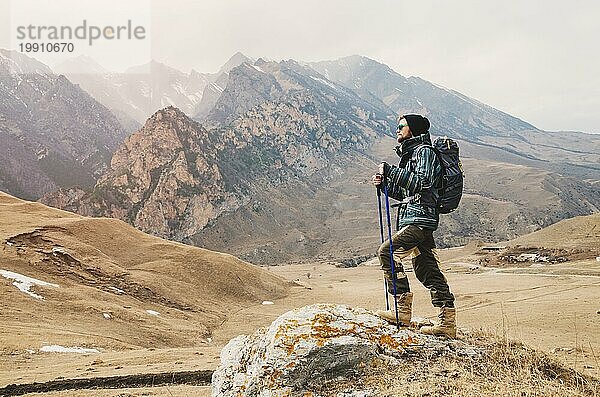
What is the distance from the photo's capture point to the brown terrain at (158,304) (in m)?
12.2

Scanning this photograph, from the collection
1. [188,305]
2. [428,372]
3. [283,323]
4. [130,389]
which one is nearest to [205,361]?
[130,389]

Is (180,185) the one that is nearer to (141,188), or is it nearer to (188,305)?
(141,188)

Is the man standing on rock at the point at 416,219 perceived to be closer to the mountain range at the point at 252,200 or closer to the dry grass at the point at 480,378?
the dry grass at the point at 480,378

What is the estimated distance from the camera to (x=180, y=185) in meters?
139

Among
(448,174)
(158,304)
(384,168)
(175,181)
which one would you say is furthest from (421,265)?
(175,181)

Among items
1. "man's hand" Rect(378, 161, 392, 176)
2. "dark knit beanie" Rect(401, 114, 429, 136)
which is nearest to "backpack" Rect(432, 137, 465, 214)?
"dark knit beanie" Rect(401, 114, 429, 136)

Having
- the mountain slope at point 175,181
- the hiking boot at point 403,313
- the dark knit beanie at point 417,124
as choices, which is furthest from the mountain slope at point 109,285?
the mountain slope at point 175,181

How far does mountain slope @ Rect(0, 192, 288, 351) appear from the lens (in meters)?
19.7

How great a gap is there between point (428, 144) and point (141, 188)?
136762 mm

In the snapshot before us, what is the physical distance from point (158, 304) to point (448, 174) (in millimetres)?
24925

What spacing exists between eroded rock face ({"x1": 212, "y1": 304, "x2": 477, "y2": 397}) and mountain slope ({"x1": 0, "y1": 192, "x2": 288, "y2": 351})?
12.3 m

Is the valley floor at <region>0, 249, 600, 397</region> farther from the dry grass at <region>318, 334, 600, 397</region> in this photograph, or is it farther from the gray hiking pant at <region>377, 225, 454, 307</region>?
the gray hiking pant at <region>377, 225, 454, 307</region>

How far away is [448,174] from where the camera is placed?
6.55 meters

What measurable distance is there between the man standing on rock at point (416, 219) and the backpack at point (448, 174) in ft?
0.42
